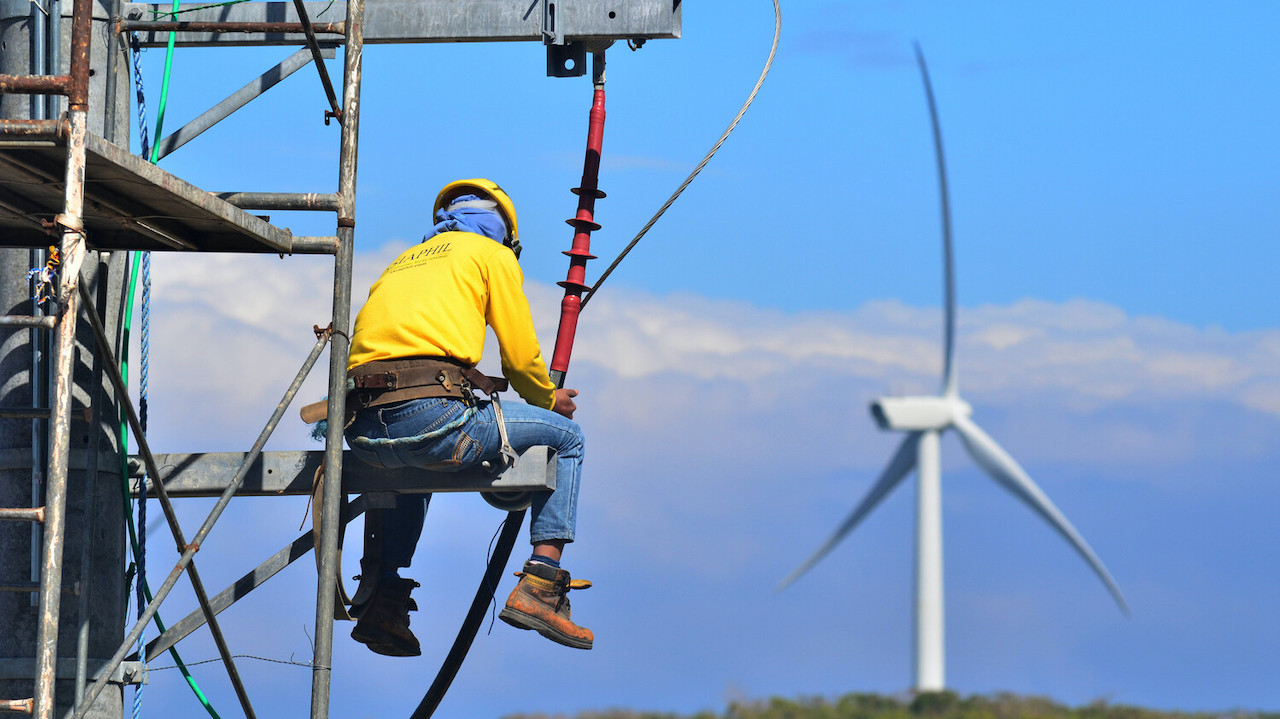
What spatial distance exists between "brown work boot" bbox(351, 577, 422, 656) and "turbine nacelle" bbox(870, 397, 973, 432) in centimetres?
3266

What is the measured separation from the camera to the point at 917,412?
146 feet

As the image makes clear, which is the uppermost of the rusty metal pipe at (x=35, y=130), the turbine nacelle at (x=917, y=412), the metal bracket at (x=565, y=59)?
the turbine nacelle at (x=917, y=412)

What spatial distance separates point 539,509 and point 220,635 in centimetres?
203

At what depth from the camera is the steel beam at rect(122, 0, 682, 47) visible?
1131 cm

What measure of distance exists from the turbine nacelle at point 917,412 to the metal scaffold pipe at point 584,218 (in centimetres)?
3126

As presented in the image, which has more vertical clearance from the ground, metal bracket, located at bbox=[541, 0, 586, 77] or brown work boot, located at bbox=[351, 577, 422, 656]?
metal bracket, located at bbox=[541, 0, 586, 77]

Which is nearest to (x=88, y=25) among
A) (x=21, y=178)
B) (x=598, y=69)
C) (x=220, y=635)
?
(x=21, y=178)

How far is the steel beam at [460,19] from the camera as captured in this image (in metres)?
11.3

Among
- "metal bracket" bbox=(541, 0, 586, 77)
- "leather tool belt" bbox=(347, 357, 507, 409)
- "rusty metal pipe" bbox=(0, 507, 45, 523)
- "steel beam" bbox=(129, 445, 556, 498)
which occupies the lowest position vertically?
"rusty metal pipe" bbox=(0, 507, 45, 523)

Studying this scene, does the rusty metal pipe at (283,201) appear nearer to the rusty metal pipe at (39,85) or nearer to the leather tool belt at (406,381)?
the leather tool belt at (406,381)

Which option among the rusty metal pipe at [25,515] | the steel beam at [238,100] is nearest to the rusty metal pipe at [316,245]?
the steel beam at [238,100]

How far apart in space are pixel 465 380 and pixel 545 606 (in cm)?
144

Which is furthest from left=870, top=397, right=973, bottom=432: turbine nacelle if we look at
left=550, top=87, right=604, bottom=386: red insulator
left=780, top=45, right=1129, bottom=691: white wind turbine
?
left=550, top=87, right=604, bottom=386: red insulator

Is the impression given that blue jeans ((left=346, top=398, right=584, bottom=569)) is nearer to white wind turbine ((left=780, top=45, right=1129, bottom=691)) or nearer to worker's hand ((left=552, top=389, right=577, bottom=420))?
worker's hand ((left=552, top=389, right=577, bottom=420))
